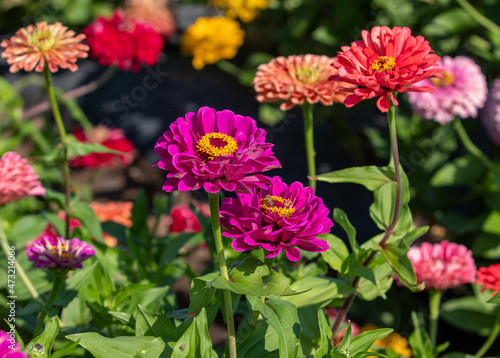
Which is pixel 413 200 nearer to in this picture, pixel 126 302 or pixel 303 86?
pixel 303 86

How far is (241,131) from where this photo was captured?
733 millimetres

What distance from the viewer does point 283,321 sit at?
0.72 metres

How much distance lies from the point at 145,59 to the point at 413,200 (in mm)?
1115

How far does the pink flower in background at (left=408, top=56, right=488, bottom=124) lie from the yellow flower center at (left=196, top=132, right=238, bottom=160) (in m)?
1.08

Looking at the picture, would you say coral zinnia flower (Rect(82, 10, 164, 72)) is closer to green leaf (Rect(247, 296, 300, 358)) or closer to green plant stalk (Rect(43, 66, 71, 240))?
green plant stalk (Rect(43, 66, 71, 240))

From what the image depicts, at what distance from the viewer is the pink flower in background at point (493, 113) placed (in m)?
1.75

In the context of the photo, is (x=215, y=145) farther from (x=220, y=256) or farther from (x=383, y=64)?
(x=383, y=64)

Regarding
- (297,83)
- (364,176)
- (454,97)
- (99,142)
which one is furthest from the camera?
(99,142)

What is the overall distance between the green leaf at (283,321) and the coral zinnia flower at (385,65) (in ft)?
0.96

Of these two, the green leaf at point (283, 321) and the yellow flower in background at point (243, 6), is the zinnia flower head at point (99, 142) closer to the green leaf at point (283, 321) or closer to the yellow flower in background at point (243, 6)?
the yellow flower in background at point (243, 6)

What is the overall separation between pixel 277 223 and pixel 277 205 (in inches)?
1.6

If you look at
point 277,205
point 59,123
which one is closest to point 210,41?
point 59,123

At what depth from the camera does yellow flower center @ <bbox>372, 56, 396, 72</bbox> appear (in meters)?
0.77

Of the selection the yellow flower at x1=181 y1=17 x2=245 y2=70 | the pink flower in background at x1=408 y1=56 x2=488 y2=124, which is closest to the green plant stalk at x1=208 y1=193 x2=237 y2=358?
the pink flower in background at x1=408 y1=56 x2=488 y2=124
